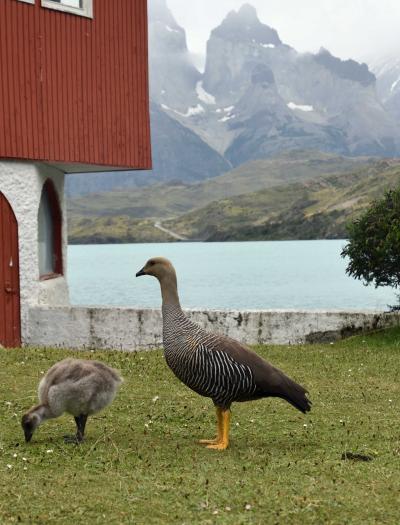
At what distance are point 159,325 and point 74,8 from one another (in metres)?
9.11

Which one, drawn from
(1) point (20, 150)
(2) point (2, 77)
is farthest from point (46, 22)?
(1) point (20, 150)

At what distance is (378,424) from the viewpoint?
11.6 metres

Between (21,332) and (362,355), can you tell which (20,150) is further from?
(362,355)

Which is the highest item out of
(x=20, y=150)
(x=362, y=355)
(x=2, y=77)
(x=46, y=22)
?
(x=46, y=22)

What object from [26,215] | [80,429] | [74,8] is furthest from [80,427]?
[74,8]

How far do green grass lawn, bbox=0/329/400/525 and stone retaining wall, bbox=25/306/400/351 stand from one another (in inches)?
222

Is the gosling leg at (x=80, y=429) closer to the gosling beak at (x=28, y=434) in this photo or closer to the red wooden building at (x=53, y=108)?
the gosling beak at (x=28, y=434)

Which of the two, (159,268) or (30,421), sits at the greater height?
(159,268)

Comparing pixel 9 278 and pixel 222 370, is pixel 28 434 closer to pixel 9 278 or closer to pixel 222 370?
pixel 222 370

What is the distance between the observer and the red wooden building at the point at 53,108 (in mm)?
20500

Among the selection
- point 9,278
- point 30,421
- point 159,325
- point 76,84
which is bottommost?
point 159,325

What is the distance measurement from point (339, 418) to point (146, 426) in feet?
10.1

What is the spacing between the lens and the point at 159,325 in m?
21.2

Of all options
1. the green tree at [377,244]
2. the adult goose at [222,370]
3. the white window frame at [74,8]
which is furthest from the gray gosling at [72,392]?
the white window frame at [74,8]
